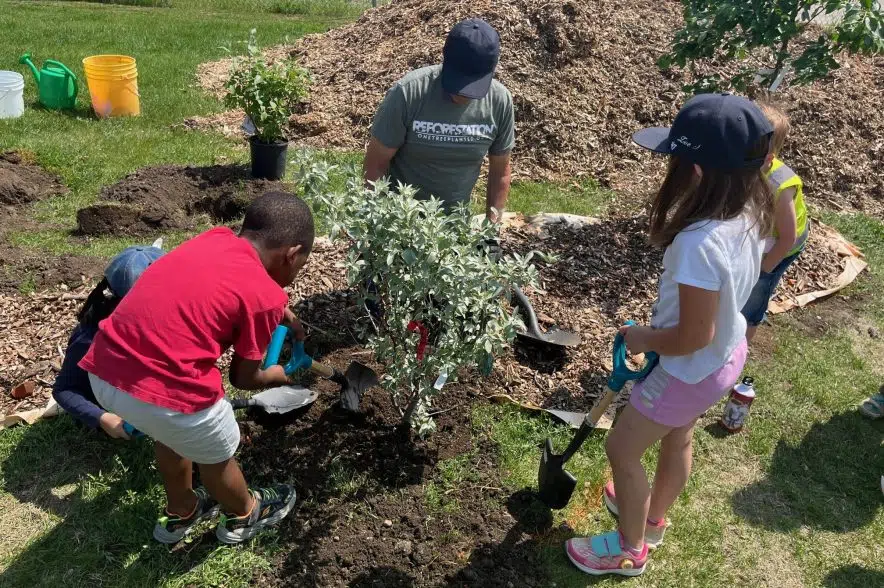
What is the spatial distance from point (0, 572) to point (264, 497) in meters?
1.11

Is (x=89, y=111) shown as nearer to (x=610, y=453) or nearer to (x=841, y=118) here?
(x=610, y=453)

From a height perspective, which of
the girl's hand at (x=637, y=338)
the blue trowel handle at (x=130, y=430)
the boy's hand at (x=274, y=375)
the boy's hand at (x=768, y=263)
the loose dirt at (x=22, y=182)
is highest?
the girl's hand at (x=637, y=338)

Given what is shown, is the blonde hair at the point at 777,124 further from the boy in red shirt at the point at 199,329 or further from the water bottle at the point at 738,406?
the boy in red shirt at the point at 199,329

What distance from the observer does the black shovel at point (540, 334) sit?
14.9 ft

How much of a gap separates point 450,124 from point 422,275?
4.29ft

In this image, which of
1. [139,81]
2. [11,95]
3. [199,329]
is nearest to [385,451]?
[199,329]

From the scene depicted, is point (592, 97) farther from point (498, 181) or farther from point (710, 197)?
point (710, 197)

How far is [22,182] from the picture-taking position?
19.8ft

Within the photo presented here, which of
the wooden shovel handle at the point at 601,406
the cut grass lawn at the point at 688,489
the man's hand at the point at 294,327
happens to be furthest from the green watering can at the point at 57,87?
the wooden shovel handle at the point at 601,406

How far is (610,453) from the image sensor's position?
2.94m

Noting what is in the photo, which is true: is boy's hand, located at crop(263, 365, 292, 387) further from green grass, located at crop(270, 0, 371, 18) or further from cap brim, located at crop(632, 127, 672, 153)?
green grass, located at crop(270, 0, 371, 18)

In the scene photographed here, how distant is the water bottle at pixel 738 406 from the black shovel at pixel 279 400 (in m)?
2.38

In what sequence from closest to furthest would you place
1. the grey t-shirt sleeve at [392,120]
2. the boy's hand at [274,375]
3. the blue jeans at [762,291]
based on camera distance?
1. the boy's hand at [274,375]
2. the grey t-shirt sleeve at [392,120]
3. the blue jeans at [762,291]

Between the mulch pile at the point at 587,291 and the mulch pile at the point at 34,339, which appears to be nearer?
the mulch pile at the point at 34,339
